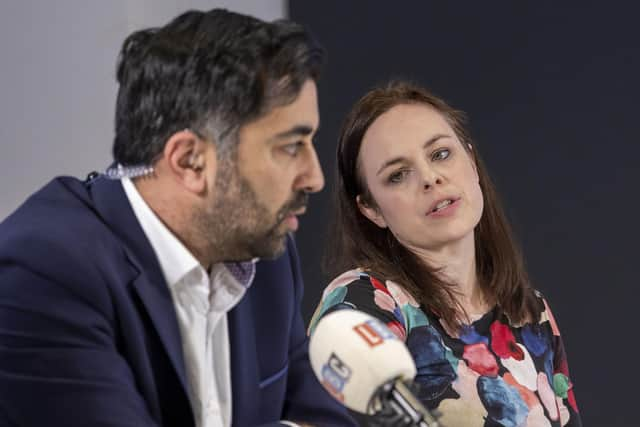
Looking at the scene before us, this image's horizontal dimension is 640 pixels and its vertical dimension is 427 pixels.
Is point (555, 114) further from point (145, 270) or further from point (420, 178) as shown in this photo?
point (145, 270)

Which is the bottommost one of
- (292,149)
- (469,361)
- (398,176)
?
(469,361)

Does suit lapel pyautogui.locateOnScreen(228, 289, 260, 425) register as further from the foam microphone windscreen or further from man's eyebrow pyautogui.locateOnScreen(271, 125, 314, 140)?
the foam microphone windscreen

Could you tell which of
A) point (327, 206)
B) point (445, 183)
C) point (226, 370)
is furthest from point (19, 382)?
point (327, 206)

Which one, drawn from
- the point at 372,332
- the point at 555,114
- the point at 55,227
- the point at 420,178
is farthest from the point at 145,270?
the point at 555,114

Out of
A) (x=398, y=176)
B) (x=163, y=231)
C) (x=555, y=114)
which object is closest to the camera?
(x=163, y=231)

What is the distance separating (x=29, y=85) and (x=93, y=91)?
0.62 ft

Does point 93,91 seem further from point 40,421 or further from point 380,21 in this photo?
point 40,421

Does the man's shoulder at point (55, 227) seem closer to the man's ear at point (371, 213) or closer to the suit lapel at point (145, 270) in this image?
the suit lapel at point (145, 270)

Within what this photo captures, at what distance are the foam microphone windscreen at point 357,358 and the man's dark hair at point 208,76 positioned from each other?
1.43 feet

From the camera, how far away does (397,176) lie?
2404 millimetres

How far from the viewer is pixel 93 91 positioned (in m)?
3.03

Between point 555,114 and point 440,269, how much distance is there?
1.29 meters

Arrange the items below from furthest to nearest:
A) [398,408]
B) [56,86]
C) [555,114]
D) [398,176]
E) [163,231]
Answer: [555,114], [56,86], [398,176], [163,231], [398,408]

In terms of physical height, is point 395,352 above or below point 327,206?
above
